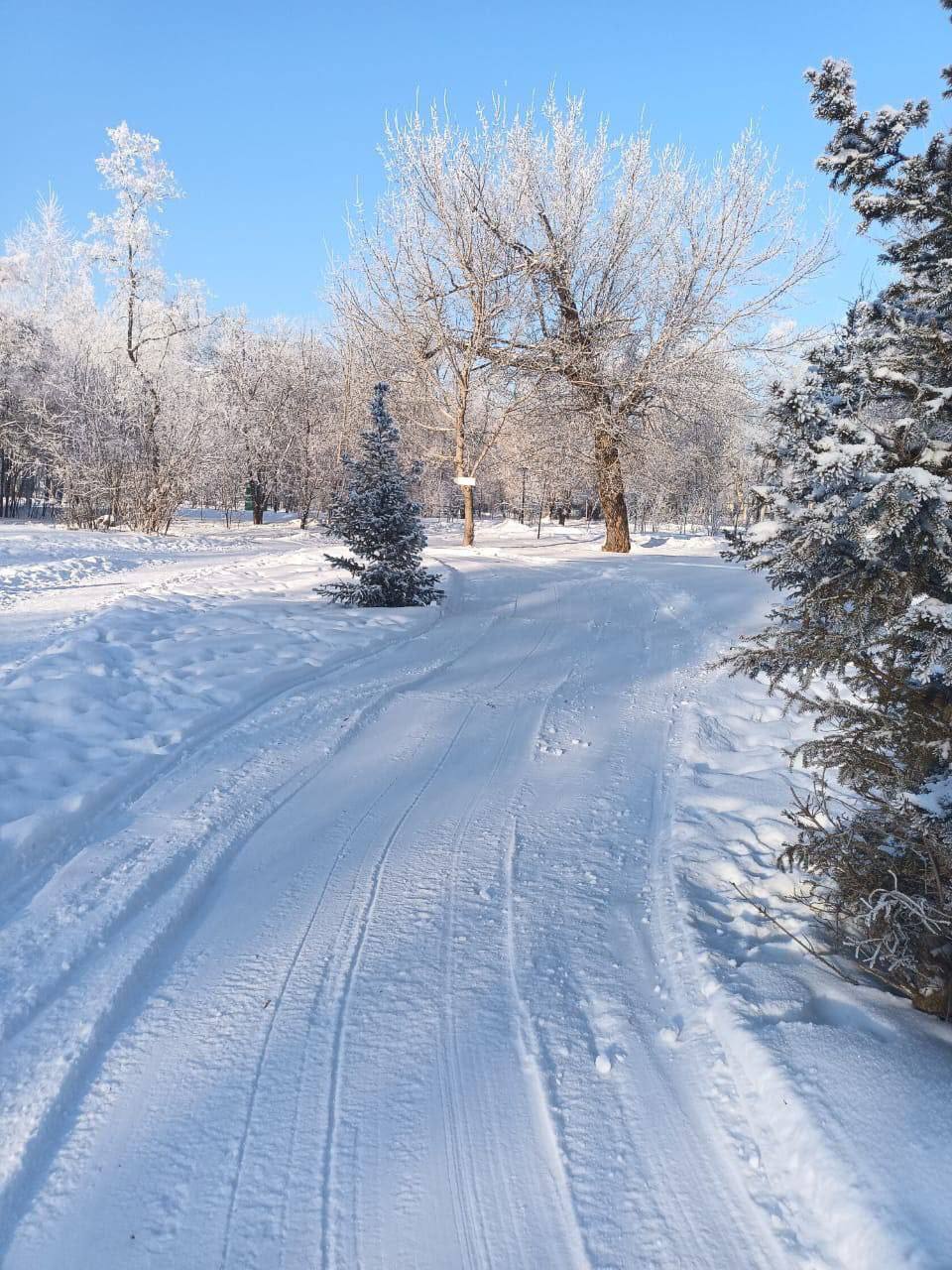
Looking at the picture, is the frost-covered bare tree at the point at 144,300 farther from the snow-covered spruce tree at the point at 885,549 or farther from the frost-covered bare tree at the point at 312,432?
the snow-covered spruce tree at the point at 885,549

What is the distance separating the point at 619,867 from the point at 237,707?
10.1 ft

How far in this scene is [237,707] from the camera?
499cm

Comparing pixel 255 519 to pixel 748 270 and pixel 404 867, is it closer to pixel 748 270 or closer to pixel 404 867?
pixel 748 270

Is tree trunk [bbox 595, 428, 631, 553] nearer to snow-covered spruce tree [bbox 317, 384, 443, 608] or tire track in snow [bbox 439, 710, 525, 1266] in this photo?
snow-covered spruce tree [bbox 317, 384, 443, 608]

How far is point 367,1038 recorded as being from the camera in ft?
7.06

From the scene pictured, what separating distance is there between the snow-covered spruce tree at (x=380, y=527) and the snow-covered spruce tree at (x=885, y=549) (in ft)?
21.1

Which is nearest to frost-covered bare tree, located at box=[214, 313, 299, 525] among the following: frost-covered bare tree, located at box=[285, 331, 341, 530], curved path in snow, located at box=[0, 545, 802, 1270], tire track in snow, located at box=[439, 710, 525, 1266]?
frost-covered bare tree, located at box=[285, 331, 341, 530]

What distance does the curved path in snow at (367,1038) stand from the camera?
163 centimetres

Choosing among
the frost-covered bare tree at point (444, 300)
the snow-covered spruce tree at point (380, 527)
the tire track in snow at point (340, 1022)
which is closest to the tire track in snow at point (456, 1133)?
the tire track in snow at point (340, 1022)

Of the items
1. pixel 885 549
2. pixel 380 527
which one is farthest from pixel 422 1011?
pixel 380 527

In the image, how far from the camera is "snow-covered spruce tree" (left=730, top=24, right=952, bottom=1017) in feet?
6.92

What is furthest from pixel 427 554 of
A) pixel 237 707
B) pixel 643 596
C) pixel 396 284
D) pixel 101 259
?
pixel 101 259

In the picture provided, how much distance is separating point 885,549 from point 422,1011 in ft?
6.99

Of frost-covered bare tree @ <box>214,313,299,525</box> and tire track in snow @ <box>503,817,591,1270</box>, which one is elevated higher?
frost-covered bare tree @ <box>214,313,299,525</box>
